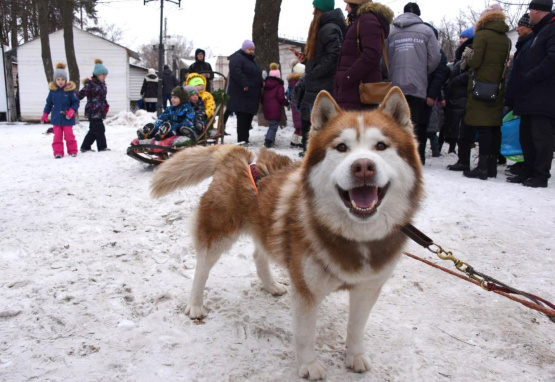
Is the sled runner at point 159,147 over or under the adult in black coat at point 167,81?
under

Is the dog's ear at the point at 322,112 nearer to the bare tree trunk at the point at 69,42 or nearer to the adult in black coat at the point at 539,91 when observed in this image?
the adult in black coat at the point at 539,91

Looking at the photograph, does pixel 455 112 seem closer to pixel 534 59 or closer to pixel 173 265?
pixel 534 59

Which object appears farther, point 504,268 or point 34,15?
point 34,15

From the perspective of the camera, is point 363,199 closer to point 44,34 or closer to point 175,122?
point 175,122

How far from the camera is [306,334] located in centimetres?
245

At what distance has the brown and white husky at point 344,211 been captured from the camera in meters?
2.18

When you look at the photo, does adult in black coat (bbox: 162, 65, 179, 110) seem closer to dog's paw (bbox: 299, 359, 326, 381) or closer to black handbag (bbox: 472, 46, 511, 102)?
black handbag (bbox: 472, 46, 511, 102)

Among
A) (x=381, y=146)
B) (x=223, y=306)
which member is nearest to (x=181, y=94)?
(x=223, y=306)

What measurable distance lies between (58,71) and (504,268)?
9.78 metres

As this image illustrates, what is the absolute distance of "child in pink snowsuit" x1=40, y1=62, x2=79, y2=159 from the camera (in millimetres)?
8852

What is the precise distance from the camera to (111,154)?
918 centimetres

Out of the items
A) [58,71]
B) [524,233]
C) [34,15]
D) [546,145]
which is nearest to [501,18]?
[546,145]

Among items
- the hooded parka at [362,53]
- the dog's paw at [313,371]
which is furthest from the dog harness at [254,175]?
the hooded parka at [362,53]

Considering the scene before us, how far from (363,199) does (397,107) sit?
706 mm
